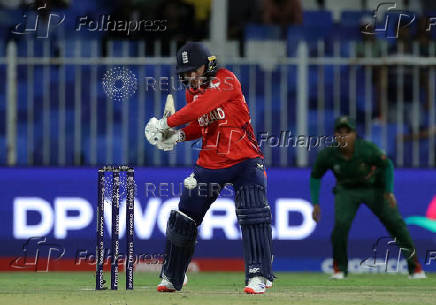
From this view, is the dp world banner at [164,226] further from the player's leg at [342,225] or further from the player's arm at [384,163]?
the player's arm at [384,163]

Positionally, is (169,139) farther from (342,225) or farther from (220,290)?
(342,225)

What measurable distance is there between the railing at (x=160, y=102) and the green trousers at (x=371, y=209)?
33.7 inches

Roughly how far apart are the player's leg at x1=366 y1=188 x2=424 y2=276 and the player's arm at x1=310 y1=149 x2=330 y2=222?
0.56 metres

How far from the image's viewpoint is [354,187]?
12.8 meters

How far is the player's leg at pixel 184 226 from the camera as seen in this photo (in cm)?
953

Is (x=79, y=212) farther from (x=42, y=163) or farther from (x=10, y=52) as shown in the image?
(x=10, y=52)

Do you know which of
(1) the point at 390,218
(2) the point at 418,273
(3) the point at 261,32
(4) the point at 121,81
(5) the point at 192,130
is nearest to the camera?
(5) the point at 192,130

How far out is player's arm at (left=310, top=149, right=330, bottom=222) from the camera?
12648 mm

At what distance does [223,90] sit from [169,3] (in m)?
5.73

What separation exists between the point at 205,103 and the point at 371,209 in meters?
4.00

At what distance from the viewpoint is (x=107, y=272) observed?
12797mm

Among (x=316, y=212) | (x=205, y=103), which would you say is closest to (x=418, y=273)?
(x=316, y=212)

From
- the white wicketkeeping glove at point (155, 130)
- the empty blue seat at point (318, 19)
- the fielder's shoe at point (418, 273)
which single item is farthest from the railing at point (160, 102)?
the white wicketkeeping glove at point (155, 130)

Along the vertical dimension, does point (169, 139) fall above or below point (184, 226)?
above
